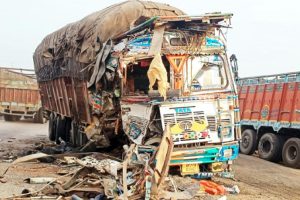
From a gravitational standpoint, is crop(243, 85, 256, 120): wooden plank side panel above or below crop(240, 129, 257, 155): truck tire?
above

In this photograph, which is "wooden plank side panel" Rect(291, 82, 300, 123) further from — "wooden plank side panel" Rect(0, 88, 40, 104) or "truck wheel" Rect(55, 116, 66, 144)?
"wooden plank side panel" Rect(0, 88, 40, 104)

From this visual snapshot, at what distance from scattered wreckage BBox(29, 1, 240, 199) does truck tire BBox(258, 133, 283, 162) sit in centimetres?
566

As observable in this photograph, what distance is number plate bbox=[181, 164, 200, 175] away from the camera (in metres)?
7.75

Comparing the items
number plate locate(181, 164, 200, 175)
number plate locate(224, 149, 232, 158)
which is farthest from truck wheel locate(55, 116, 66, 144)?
number plate locate(224, 149, 232, 158)

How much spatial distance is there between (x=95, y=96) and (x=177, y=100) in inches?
104

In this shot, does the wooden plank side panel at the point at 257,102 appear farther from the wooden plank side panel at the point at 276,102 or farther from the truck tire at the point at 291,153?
the truck tire at the point at 291,153

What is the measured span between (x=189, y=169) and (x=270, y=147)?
6.84 m

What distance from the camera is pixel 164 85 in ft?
25.9

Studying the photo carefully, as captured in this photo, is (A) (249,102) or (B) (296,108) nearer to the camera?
(B) (296,108)

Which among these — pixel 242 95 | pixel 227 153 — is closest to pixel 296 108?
pixel 242 95

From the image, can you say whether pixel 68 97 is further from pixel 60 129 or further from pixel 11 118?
pixel 11 118

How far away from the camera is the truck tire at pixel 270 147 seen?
44.4 feet

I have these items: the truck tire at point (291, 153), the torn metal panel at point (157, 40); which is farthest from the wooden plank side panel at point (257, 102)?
the torn metal panel at point (157, 40)

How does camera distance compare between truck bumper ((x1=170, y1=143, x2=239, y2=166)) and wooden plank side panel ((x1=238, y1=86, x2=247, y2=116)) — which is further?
wooden plank side panel ((x1=238, y1=86, x2=247, y2=116))
